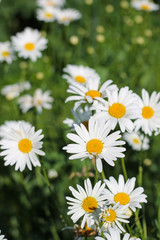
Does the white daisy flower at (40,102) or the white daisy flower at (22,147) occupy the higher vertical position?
the white daisy flower at (40,102)

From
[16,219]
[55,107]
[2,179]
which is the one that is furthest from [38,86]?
[16,219]

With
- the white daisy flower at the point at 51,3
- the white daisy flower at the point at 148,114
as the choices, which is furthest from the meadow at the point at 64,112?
the white daisy flower at the point at 51,3

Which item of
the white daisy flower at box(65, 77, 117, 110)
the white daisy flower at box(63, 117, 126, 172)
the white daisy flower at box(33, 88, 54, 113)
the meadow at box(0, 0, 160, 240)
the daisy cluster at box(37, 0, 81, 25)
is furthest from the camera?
the daisy cluster at box(37, 0, 81, 25)

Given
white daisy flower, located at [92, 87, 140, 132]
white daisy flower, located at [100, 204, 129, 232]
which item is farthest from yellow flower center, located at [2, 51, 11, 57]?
white daisy flower, located at [100, 204, 129, 232]

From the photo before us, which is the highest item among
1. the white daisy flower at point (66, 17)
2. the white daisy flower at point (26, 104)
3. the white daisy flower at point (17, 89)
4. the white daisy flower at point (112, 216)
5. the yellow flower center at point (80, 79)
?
the white daisy flower at point (66, 17)

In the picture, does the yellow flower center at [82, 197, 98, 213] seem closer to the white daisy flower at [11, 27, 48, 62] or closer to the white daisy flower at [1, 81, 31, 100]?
the white daisy flower at [11, 27, 48, 62]

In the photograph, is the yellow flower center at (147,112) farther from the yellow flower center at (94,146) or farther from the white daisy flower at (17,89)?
the white daisy flower at (17,89)

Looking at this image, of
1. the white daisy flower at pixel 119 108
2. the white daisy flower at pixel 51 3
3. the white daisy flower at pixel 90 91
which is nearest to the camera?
the white daisy flower at pixel 119 108
